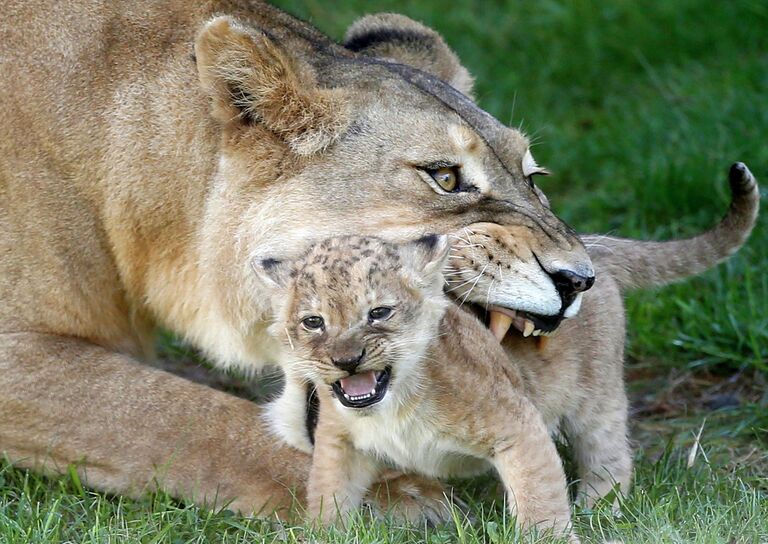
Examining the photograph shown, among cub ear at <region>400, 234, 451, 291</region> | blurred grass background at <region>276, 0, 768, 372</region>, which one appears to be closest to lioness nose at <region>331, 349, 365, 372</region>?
cub ear at <region>400, 234, 451, 291</region>

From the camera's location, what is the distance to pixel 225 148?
16.1 ft

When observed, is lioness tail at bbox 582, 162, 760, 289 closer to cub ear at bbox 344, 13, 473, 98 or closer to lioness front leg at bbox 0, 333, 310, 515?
cub ear at bbox 344, 13, 473, 98

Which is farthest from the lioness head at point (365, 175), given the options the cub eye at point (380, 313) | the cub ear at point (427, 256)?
the cub eye at point (380, 313)

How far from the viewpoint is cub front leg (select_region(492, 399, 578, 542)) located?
415 cm

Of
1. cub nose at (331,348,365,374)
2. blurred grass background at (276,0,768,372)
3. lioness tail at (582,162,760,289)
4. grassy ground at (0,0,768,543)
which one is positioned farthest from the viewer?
blurred grass background at (276,0,768,372)

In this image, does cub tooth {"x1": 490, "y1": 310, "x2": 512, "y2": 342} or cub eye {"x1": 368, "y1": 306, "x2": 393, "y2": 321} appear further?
cub tooth {"x1": 490, "y1": 310, "x2": 512, "y2": 342}

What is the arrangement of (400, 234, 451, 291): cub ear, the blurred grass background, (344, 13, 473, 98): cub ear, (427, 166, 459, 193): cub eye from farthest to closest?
the blurred grass background < (344, 13, 473, 98): cub ear < (427, 166, 459, 193): cub eye < (400, 234, 451, 291): cub ear

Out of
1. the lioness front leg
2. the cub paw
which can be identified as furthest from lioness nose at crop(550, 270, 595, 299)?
the lioness front leg

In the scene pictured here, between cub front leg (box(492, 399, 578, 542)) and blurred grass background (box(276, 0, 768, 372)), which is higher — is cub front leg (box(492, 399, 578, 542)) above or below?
above

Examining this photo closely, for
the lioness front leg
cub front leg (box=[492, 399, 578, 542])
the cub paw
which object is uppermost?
cub front leg (box=[492, 399, 578, 542])

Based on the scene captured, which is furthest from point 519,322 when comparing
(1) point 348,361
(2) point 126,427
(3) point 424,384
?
(2) point 126,427

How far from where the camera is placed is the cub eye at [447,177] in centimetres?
467

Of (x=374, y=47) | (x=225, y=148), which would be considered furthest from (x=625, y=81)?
(x=225, y=148)

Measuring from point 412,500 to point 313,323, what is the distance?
0.97 meters
